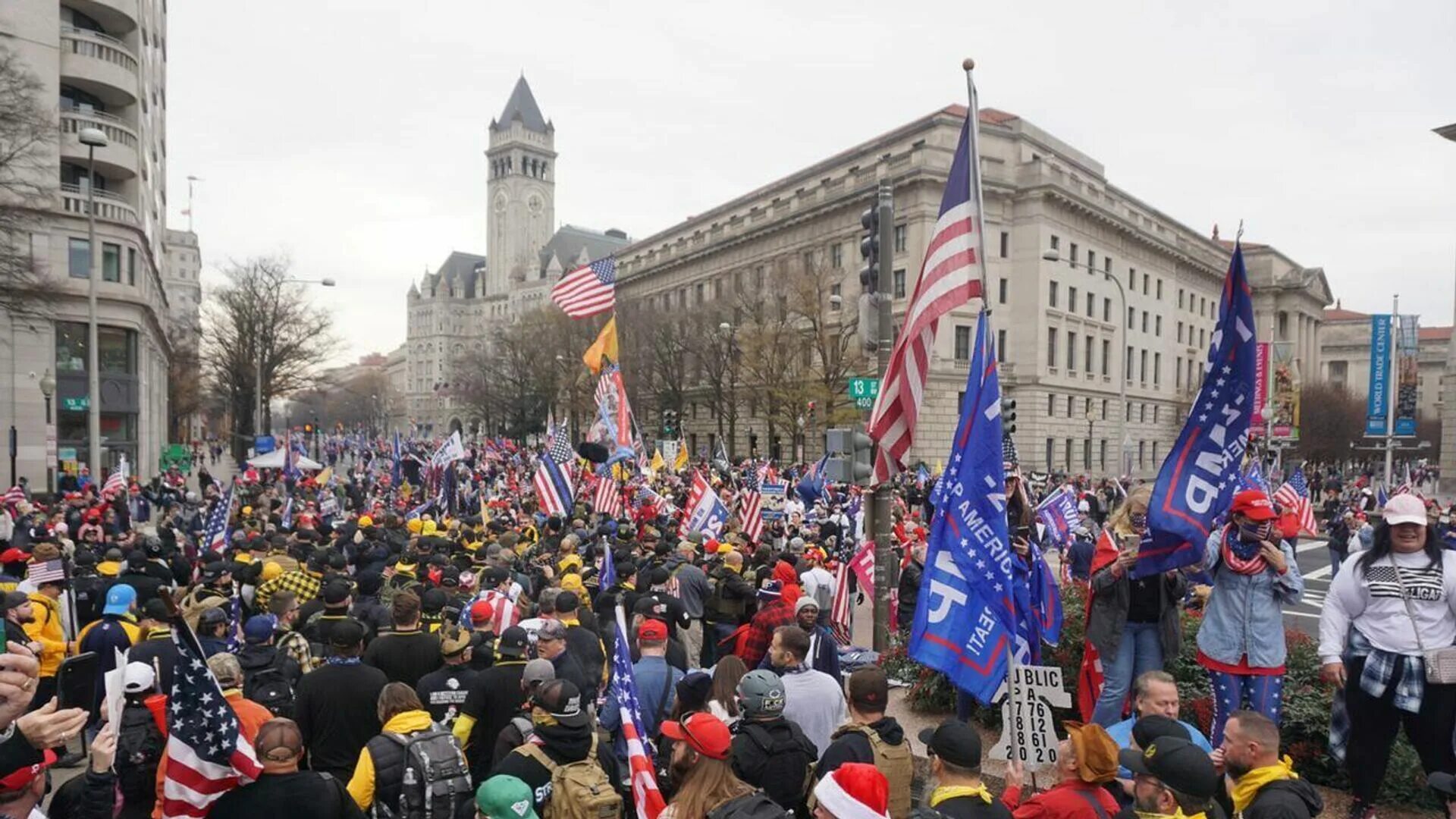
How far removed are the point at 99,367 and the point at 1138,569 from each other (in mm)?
40040

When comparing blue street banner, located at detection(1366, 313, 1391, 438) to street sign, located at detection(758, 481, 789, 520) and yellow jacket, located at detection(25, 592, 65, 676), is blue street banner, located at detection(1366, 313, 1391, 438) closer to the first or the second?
street sign, located at detection(758, 481, 789, 520)

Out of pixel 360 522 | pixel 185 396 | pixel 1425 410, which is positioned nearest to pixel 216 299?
pixel 185 396

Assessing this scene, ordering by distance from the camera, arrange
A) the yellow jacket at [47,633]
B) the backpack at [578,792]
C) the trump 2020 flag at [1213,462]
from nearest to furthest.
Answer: the backpack at [578,792] < the trump 2020 flag at [1213,462] < the yellow jacket at [47,633]

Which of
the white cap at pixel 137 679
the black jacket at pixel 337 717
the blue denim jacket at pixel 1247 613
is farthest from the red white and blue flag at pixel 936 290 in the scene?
the white cap at pixel 137 679

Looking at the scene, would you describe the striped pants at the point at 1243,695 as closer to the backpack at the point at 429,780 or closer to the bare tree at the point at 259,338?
the backpack at the point at 429,780

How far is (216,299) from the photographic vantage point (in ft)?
171

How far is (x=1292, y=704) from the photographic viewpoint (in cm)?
619

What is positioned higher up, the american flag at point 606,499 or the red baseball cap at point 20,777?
the red baseball cap at point 20,777

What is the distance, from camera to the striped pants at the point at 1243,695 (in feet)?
18.0

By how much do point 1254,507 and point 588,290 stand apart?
16.7m

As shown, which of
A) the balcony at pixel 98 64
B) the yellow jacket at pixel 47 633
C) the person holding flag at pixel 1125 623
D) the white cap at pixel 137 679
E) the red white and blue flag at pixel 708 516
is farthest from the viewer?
the balcony at pixel 98 64

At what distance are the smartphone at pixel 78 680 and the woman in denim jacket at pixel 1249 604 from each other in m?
7.83

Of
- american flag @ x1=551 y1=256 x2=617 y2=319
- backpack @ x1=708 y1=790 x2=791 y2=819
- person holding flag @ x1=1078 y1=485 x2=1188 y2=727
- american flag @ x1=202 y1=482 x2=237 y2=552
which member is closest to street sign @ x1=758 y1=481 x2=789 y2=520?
american flag @ x1=551 y1=256 x2=617 y2=319

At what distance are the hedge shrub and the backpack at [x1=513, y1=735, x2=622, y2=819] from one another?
183 inches
